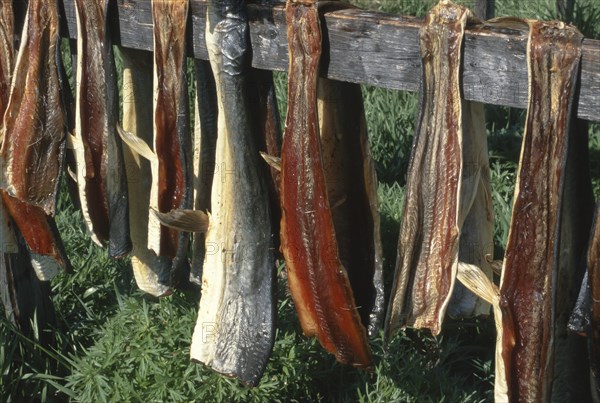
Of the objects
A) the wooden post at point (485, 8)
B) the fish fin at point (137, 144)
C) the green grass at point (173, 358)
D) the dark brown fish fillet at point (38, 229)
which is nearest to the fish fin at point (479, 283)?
the green grass at point (173, 358)

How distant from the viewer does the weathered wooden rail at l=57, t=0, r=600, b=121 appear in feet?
6.29

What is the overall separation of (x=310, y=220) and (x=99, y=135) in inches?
31.6

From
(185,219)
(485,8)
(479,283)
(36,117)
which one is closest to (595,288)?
(479,283)

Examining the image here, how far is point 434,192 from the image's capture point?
212 centimetres

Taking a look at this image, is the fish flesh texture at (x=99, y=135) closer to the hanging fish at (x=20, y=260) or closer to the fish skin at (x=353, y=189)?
the hanging fish at (x=20, y=260)

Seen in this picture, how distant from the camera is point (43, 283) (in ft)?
12.6

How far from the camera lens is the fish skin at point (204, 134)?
2.60m

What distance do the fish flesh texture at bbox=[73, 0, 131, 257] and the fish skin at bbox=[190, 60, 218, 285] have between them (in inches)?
9.2

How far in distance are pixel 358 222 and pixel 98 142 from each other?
804 millimetres

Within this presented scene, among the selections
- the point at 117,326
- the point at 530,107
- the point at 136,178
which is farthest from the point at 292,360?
the point at 530,107

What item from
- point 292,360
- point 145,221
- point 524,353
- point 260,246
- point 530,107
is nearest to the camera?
point 530,107

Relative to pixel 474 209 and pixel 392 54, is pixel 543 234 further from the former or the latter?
pixel 392 54

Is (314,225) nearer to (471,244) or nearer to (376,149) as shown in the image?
(471,244)

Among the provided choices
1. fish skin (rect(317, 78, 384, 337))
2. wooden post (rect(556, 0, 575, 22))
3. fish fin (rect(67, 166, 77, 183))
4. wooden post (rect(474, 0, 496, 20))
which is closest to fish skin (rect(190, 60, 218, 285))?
fish skin (rect(317, 78, 384, 337))
